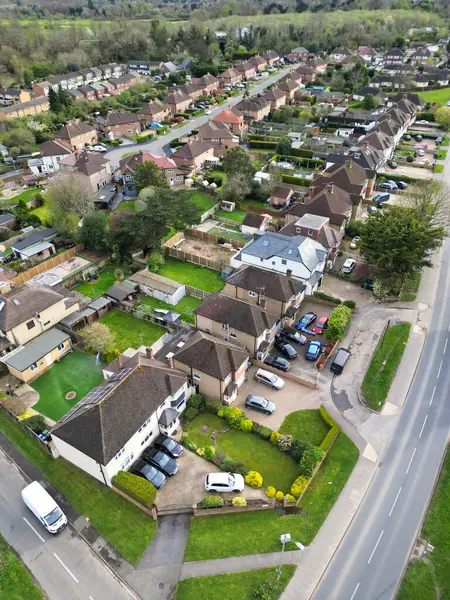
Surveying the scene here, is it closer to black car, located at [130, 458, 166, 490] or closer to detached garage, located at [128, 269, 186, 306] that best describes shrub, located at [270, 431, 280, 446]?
black car, located at [130, 458, 166, 490]

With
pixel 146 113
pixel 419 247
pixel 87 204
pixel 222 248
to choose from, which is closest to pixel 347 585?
pixel 419 247

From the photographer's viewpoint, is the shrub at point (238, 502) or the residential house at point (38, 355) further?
the residential house at point (38, 355)

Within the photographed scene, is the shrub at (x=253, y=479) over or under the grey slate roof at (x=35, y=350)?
under

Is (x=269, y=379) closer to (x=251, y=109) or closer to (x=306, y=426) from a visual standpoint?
(x=306, y=426)

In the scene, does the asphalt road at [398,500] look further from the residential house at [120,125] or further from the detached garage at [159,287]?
the residential house at [120,125]

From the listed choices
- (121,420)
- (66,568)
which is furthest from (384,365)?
(66,568)

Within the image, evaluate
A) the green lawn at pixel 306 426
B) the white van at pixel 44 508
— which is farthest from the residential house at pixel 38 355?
the green lawn at pixel 306 426

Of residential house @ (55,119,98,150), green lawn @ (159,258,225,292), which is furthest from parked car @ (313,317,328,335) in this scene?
residential house @ (55,119,98,150)
